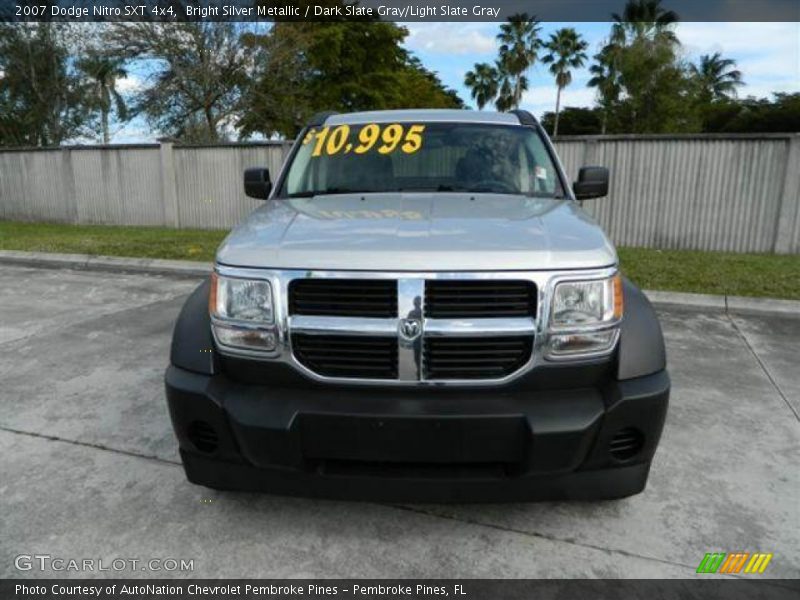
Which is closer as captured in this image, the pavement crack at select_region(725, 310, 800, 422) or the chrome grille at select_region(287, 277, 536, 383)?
the chrome grille at select_region(287, 277, 536, 383)

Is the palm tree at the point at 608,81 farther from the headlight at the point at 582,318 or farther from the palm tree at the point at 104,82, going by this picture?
the headlight at the point at 582,318

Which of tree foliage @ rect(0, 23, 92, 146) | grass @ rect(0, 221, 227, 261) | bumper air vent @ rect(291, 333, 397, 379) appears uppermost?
tree foliage @ rect(0, 23, 92, 146)

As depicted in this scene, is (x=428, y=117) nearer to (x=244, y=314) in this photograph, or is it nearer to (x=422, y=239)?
(x=422, y=239)

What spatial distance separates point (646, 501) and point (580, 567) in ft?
2.06

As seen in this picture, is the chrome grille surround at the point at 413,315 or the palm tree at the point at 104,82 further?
the palm tree at the point at 104,82

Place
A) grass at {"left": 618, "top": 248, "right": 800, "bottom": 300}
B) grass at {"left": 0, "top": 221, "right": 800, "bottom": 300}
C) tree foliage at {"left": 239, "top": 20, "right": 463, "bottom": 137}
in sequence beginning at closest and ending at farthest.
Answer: grass at {"left": 618, "top": 248, "right": 800, "bottom": 300} → grass at {"left": 0, "top": 221, "right": 800, "bottom": 300} → tree foliage at {"left": 239, "top": 20, "right": 463, "bottom": 137}

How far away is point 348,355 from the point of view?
2.21m

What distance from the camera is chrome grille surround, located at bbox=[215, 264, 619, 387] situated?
2121 millimetres

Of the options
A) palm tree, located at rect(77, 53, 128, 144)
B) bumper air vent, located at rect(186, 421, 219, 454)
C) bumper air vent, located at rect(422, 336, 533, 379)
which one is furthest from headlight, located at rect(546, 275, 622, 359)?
palm tree, located at rect(77, 53, 128, 144)

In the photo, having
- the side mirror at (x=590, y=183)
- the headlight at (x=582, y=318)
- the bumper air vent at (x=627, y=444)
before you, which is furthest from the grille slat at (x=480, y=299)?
the side mirror at (x=590, y=183)

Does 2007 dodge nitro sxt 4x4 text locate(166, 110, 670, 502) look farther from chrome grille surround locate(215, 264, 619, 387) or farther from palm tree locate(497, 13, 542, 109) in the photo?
palm tree locate(497, 13, 542, 109)

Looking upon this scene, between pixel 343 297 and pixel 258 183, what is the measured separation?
183 cm

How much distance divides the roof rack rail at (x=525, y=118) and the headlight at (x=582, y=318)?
5.91 feet

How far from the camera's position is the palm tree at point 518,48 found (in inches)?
2044
